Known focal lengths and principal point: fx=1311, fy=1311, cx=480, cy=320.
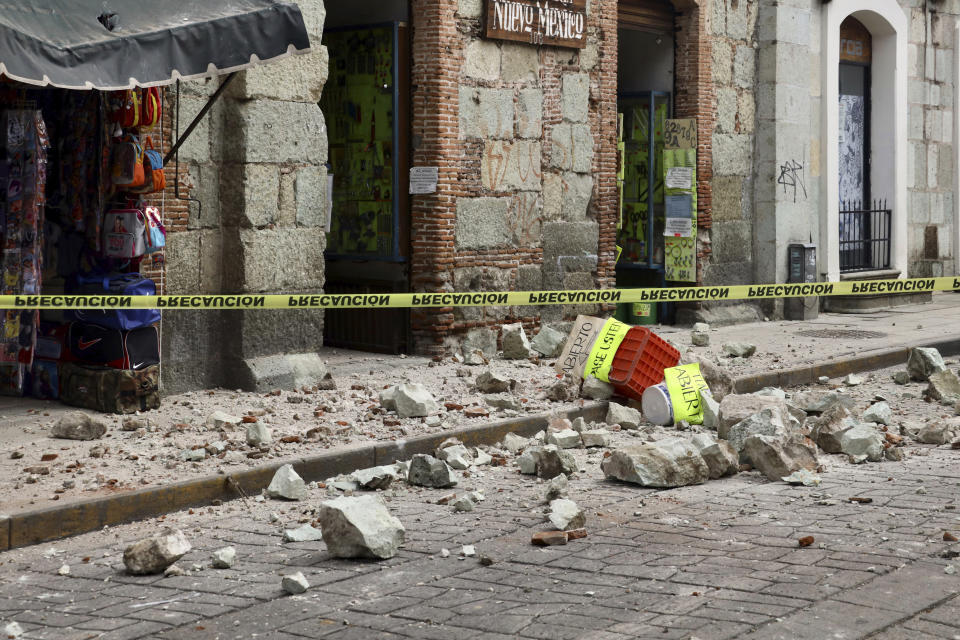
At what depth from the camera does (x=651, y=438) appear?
8.63 meters

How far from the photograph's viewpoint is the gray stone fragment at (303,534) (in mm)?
5973

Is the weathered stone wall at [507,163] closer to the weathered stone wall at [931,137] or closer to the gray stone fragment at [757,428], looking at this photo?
the gray stone fragment at [757,428]

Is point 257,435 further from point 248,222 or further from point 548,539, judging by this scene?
point 248,222

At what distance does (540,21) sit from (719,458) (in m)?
6.36

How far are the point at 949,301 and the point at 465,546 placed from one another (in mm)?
14425

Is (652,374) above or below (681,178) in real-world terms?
below

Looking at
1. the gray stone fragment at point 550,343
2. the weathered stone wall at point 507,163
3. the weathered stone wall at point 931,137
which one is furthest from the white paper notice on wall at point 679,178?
the weathered stone wall at point 931,137

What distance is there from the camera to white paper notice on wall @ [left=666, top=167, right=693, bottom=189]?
14766 mm

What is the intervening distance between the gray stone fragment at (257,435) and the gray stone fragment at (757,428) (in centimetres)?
272

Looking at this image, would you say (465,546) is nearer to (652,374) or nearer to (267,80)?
(652,374)

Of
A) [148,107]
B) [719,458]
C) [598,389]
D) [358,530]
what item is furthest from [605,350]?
[358,530]

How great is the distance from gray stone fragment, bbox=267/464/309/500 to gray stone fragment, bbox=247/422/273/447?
75cm

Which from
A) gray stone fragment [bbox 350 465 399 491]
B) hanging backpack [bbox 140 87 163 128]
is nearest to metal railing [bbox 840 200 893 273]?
hanging backpack [bbox 140 87 163 128]

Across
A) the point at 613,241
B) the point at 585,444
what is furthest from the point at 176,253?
the point at 613,241
